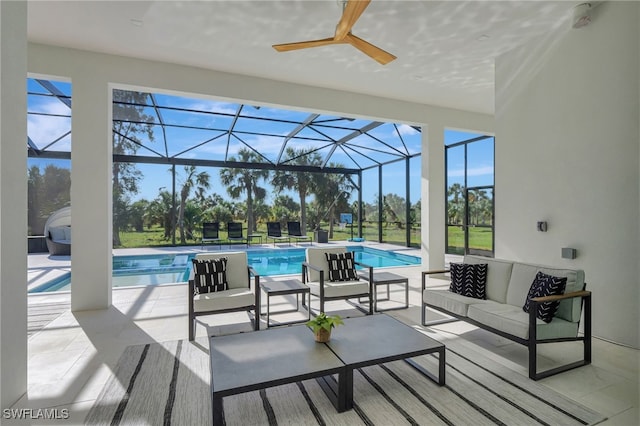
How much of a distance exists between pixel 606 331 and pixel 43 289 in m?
8.44

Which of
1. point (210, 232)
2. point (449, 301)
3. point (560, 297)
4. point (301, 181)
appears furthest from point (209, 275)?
point (301, 181)

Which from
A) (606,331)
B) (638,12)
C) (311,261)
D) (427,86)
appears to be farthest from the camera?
(427,86)

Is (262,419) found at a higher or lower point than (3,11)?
lower

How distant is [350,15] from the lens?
268cm

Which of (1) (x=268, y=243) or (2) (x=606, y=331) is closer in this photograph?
(2) (x=606, y=331)

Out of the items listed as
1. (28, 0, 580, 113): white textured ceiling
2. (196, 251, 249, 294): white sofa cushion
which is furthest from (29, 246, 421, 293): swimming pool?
(28, 0, 580, 113): white textured ceiling

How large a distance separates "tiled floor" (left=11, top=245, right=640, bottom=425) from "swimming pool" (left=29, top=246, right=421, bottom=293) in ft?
5.85

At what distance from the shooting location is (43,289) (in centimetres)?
579

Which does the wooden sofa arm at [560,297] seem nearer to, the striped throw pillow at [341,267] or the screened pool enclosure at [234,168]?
the striped throw pillow at [341,267]

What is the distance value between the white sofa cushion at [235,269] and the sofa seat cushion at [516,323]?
8.77 ft

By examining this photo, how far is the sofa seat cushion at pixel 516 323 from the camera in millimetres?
2733

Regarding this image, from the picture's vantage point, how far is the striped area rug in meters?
2.13

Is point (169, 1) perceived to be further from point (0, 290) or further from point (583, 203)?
point (583, 203)

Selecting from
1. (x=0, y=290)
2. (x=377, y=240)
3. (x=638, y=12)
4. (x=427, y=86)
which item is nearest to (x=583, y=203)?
(x=638, y=12)
